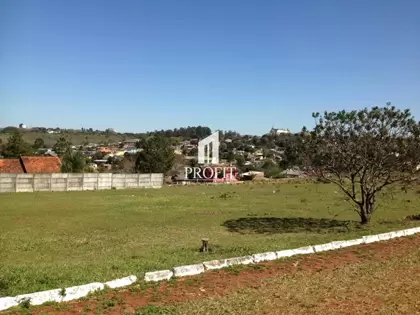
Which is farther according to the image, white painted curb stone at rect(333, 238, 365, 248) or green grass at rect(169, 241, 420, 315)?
white painted curb stone at rect(333, 238, 365, 248)

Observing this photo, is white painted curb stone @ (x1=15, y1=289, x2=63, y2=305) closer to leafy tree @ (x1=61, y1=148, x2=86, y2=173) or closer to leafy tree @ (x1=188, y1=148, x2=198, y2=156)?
leafy tree @ (x1=61, y1=148, x2=86, y2=173)

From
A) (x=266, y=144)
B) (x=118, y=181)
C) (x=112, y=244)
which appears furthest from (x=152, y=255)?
(x=266, y=144)

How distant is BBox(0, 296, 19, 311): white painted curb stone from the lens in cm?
623

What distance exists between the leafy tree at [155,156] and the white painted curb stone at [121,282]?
51820 millimetres

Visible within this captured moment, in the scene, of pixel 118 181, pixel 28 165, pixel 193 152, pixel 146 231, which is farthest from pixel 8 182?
pixel 193 152

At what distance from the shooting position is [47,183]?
3725 cm

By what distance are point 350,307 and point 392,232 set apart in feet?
23.4

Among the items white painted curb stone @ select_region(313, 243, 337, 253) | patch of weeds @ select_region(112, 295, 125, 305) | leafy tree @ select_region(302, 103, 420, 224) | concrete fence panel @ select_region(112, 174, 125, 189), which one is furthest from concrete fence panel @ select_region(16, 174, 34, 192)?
patch of weeds @ select_region(112, 295, 125, 305)

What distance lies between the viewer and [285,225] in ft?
56.6

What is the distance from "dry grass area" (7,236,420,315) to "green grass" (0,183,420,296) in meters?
0.90

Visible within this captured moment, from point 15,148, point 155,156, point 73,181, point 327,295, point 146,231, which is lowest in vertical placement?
point 146,231

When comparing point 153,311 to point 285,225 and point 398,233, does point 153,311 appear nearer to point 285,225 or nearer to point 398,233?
point 398,233

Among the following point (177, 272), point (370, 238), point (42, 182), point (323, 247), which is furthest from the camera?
point (42, 182)

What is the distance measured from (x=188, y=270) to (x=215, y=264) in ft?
2.37
